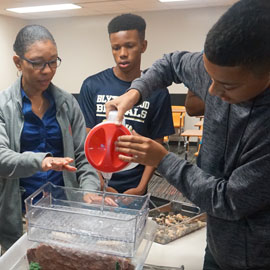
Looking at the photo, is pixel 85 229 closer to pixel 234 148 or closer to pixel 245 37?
pixel 234 148

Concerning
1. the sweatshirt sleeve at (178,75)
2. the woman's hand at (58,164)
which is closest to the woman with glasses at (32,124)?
the woman's hand at (58,164)

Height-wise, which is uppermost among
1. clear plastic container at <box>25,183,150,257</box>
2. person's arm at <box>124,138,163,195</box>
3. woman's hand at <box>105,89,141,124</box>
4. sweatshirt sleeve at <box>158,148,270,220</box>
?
woman's hand at <box>105,89,141,124</box>

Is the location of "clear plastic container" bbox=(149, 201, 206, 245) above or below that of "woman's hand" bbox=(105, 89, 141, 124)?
below

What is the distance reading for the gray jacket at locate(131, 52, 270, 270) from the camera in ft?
2.60

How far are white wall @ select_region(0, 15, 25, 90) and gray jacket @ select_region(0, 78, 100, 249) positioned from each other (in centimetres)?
626

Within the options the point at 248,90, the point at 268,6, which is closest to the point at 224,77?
the point at 248,90

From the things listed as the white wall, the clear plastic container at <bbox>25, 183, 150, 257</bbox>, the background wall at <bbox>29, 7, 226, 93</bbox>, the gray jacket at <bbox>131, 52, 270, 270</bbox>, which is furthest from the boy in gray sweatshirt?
the white wall

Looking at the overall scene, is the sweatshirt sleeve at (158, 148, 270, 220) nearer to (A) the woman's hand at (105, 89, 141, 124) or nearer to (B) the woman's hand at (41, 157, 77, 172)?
(A) the woman's hand at (105, 89, 141, 124)

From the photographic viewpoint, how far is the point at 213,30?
75cm

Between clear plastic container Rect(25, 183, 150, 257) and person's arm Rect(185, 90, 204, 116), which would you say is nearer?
clear plastic container Rect(25, 183, 150, 257)

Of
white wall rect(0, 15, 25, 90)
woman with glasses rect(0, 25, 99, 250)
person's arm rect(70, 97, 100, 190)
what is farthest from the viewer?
white wall rect(0, 15, 25, 90)

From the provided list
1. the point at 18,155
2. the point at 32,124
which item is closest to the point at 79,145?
the point at 32,124

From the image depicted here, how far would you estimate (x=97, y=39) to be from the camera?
7.19 metres

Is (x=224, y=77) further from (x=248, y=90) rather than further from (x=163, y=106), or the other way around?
(x=163, y=106)
